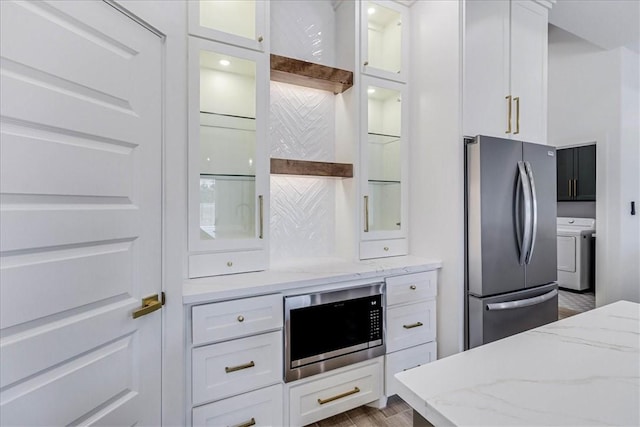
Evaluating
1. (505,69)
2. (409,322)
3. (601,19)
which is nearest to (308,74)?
Answer: (505,69)

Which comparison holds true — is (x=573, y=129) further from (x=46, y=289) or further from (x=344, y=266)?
(x=46, y=289)

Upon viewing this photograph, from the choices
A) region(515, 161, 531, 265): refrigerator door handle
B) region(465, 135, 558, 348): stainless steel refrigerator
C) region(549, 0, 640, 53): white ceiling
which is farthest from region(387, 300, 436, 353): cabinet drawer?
region(549, 0, 640, 53): white ceiling

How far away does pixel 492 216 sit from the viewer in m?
1.99

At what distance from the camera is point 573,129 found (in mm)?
3963

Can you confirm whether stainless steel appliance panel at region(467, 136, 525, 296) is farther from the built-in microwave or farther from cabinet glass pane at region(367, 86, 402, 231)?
the built-in microwave

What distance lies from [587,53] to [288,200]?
14.0ft

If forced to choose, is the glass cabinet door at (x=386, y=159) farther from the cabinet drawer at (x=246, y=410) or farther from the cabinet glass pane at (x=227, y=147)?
the cabinet drawer at (x=246, y=410)

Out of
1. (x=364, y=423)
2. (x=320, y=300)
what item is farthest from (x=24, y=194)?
(x=364, y=423)

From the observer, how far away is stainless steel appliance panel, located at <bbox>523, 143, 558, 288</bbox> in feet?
7.10

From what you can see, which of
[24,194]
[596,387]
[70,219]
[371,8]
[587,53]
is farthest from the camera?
[587,53]

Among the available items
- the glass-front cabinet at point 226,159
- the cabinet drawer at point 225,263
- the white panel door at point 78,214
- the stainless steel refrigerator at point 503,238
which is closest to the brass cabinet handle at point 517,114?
the stainless steel refrigerator at point 503,238

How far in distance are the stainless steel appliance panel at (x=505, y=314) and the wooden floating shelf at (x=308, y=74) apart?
5.63 feet

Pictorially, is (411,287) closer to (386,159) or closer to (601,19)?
(386,159)

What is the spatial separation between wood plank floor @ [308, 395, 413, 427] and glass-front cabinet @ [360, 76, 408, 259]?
978 millimetres
